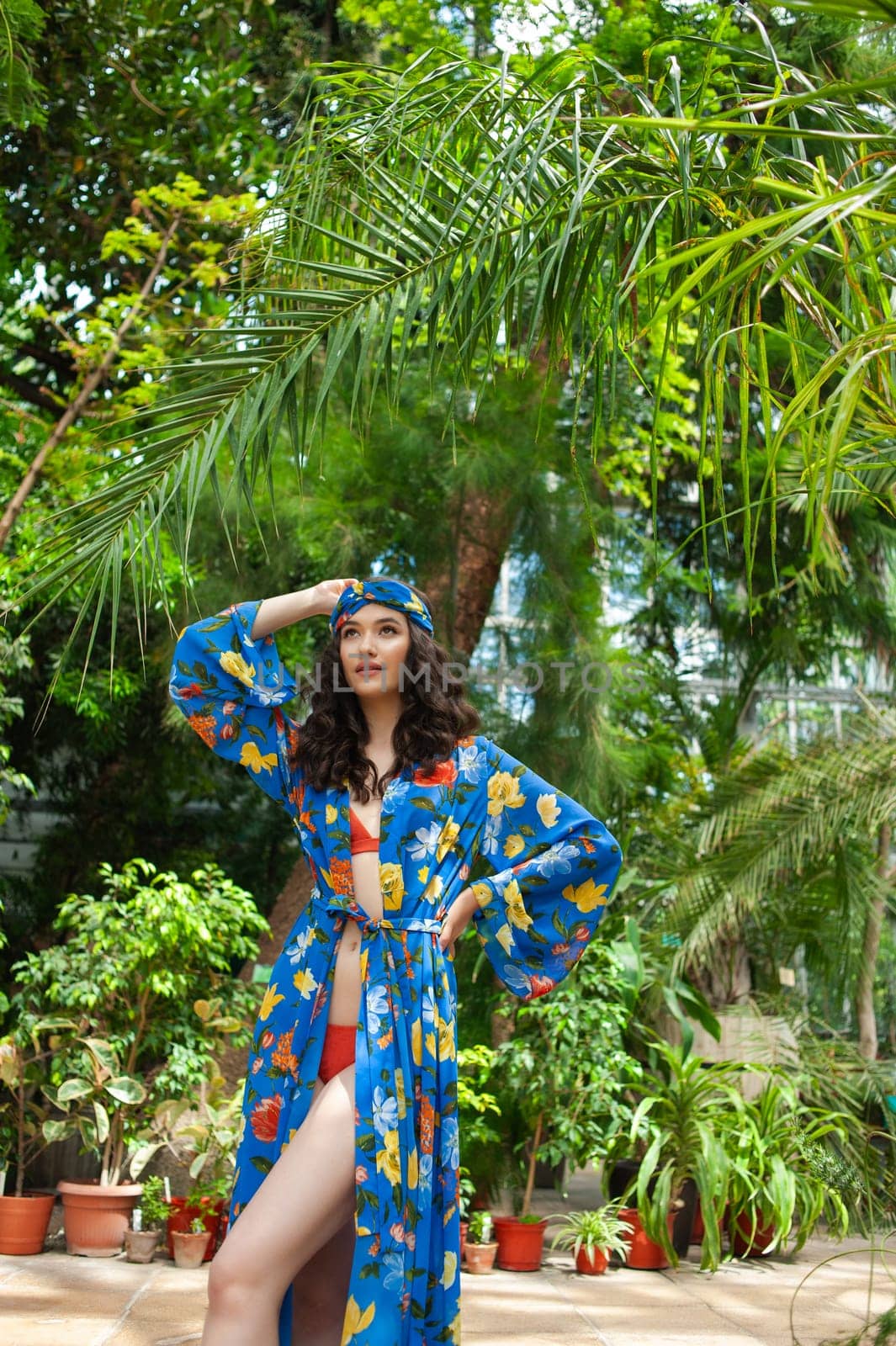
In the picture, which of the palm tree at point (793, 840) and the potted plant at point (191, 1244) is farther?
the palm tree at point (793, 840)

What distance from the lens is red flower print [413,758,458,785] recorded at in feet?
6.55

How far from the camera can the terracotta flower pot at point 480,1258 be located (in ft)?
14.0

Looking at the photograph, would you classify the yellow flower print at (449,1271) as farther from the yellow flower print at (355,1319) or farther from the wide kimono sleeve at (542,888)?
the wide kimono sleeve at (542,888)

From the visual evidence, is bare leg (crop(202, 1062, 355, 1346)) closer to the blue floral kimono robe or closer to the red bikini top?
the blue floral kimono robe

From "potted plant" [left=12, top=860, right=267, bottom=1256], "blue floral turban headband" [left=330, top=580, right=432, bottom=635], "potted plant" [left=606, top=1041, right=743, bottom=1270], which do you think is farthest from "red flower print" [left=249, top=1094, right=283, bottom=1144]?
"potted plant" [left=606, top=1041, right=743, bottom=1270]

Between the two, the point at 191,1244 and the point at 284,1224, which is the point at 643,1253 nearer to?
the point at 191,1244

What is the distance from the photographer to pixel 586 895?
202 cm

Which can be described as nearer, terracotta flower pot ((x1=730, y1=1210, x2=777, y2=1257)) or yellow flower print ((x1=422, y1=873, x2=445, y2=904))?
yellow flower print ((x1=422, y1=873, x2=445, y2=904))

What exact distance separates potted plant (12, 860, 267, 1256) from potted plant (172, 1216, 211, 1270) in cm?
22

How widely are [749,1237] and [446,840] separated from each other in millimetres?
3185

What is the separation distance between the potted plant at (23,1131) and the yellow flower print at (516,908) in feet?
8.59

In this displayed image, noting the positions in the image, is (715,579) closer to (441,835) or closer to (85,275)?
(85,275)

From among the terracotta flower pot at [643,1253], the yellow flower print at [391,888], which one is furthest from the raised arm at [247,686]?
the terracotta flower pot at [643,1253]

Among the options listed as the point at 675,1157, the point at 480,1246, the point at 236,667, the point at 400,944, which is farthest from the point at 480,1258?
the point at 236,667
